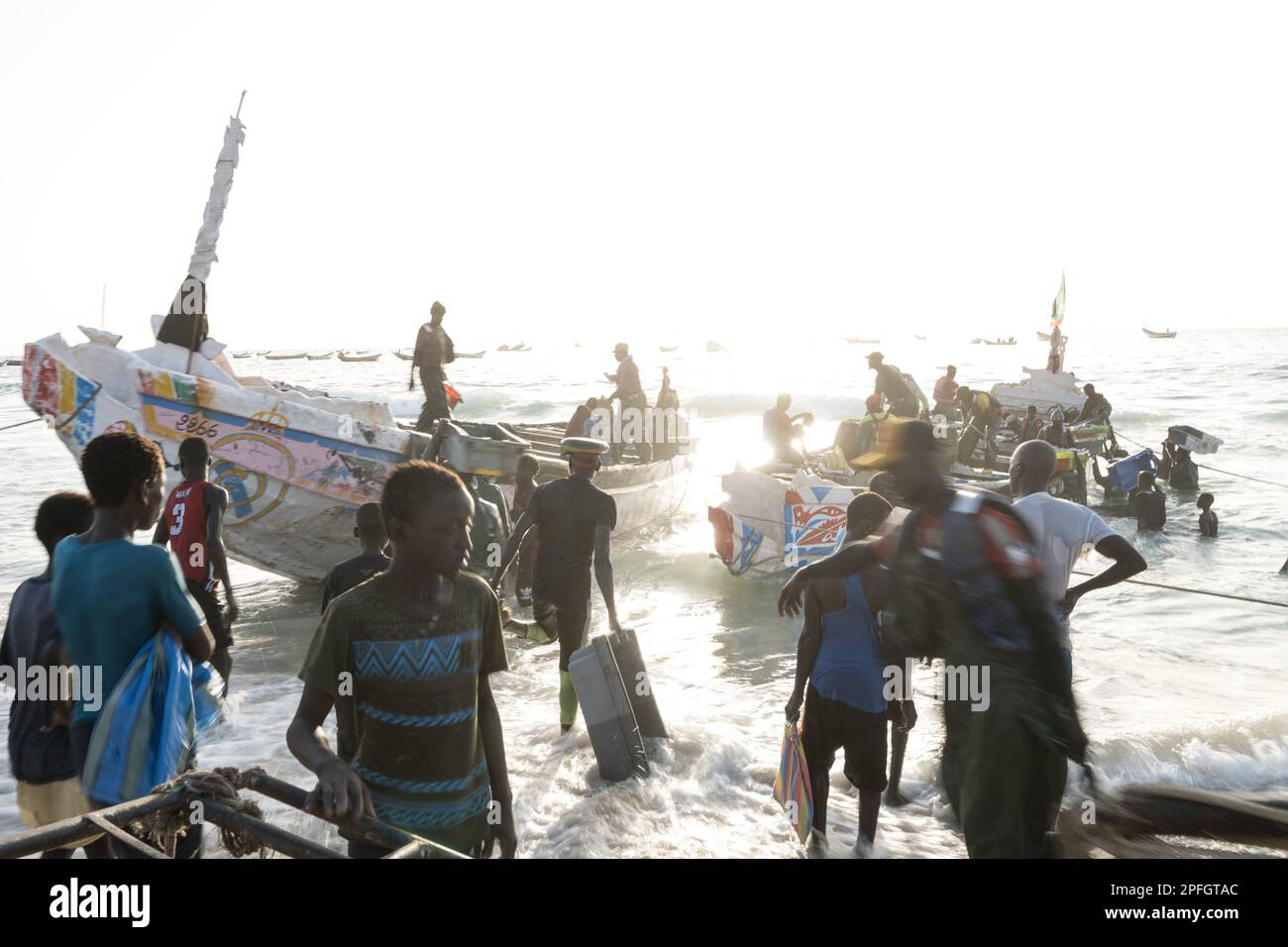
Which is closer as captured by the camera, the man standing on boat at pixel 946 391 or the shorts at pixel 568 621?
the shorts at pixel 568 621

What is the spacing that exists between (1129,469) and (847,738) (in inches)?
649

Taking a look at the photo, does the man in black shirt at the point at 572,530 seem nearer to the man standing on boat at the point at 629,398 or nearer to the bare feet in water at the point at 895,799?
the bare feet in water at the point at 895,799

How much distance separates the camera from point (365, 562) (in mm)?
4633

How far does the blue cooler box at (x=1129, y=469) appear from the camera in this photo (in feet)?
59.4

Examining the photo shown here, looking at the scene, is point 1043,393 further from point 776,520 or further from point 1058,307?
point 776,520

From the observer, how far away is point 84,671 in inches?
118

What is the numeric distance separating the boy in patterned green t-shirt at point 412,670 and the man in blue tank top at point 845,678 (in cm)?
220

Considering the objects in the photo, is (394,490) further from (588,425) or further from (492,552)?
(588,425)

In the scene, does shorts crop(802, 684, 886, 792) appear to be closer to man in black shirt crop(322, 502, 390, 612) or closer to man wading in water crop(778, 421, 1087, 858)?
man wading in water crop(778, 421, 1087, 858)

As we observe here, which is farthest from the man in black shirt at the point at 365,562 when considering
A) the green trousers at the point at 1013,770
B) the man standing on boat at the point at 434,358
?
the man standing on boat at the point at 434,358

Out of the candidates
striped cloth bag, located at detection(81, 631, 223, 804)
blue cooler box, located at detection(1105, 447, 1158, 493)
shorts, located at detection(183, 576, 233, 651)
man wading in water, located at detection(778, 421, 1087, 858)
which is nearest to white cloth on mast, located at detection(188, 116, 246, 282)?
shorts, located at detection(183, 576, 233, 651)

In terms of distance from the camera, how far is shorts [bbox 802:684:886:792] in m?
4.32

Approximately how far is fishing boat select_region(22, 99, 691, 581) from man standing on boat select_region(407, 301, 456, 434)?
1.94 feet

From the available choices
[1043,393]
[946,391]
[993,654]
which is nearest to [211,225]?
[993,654]
